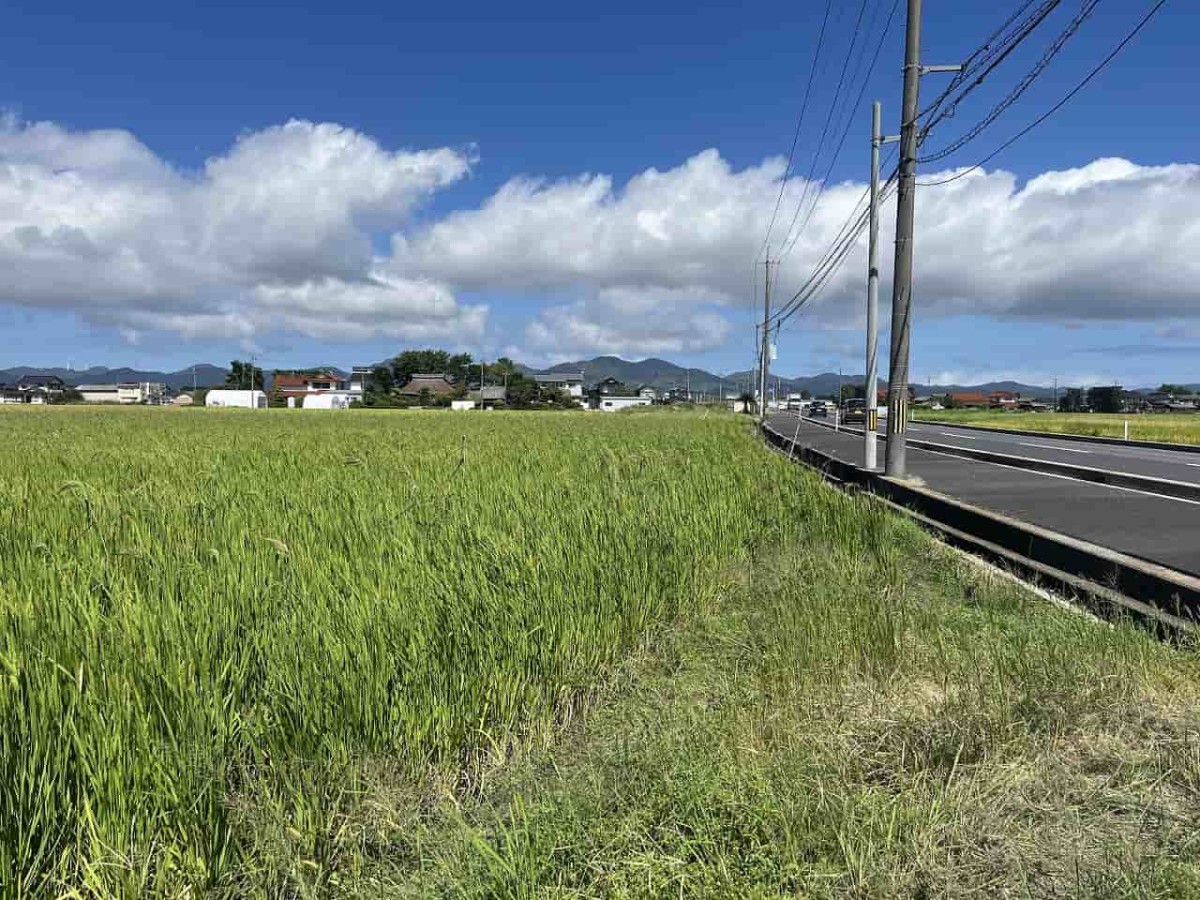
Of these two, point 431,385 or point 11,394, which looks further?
point 431,385

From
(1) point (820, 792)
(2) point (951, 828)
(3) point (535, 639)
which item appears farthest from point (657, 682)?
(2) point (951, 828)

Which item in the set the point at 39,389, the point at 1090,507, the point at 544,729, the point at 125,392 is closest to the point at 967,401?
the point at 1090,507

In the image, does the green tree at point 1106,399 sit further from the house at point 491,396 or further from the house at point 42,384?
the house at point 42,384

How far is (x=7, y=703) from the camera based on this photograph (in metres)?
2.06

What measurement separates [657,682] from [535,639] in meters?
0.66

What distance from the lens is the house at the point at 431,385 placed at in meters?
119

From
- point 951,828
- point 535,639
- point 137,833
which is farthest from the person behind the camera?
point 535,639

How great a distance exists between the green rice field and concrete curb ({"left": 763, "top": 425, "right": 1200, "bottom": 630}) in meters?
2.43

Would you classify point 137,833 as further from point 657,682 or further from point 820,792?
point 657,682

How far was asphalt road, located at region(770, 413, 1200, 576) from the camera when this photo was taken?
691cm

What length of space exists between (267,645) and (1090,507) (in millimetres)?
10363

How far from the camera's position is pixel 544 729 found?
116 inches

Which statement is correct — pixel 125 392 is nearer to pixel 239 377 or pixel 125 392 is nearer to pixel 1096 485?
pixel 239 377

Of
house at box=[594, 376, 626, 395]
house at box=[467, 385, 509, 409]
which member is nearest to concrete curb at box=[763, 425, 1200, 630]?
house at box=[467, 385, 509, 409]
